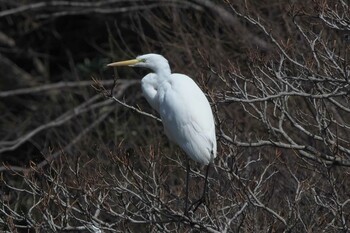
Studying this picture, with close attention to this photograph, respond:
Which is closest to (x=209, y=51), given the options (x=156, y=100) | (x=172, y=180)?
(x=172, y=180)

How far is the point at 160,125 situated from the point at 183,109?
2982mm

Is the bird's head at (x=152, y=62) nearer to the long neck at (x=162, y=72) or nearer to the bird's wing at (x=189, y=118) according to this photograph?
the long neck at (x=162, y=72)

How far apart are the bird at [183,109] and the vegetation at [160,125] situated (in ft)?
0.26

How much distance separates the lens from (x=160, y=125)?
26.6ft

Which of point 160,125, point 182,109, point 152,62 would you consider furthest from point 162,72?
point 160,125

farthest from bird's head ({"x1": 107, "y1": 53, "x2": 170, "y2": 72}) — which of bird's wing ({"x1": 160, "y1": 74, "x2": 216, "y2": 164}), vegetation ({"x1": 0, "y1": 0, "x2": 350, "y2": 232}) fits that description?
vegetation ({"x1": 0, "y1": 0, "x2": 350, "y2": 232})

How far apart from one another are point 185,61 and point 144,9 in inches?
44.9

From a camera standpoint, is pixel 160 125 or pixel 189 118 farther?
pixel 160 125

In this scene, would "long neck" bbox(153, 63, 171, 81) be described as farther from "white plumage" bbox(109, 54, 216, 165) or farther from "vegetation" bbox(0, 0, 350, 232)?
"vegetation" bbox(0, 0, 350, 232)

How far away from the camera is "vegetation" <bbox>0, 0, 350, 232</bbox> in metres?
4.93

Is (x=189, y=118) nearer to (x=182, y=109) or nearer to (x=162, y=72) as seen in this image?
(x=182, y=109)

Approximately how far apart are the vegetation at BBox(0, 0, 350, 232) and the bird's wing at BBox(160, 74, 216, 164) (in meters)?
0.08

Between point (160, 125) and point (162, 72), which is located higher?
point (162, 72)

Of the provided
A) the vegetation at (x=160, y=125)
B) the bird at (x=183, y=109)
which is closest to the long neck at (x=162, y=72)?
the bird at (x=183, y=109)
